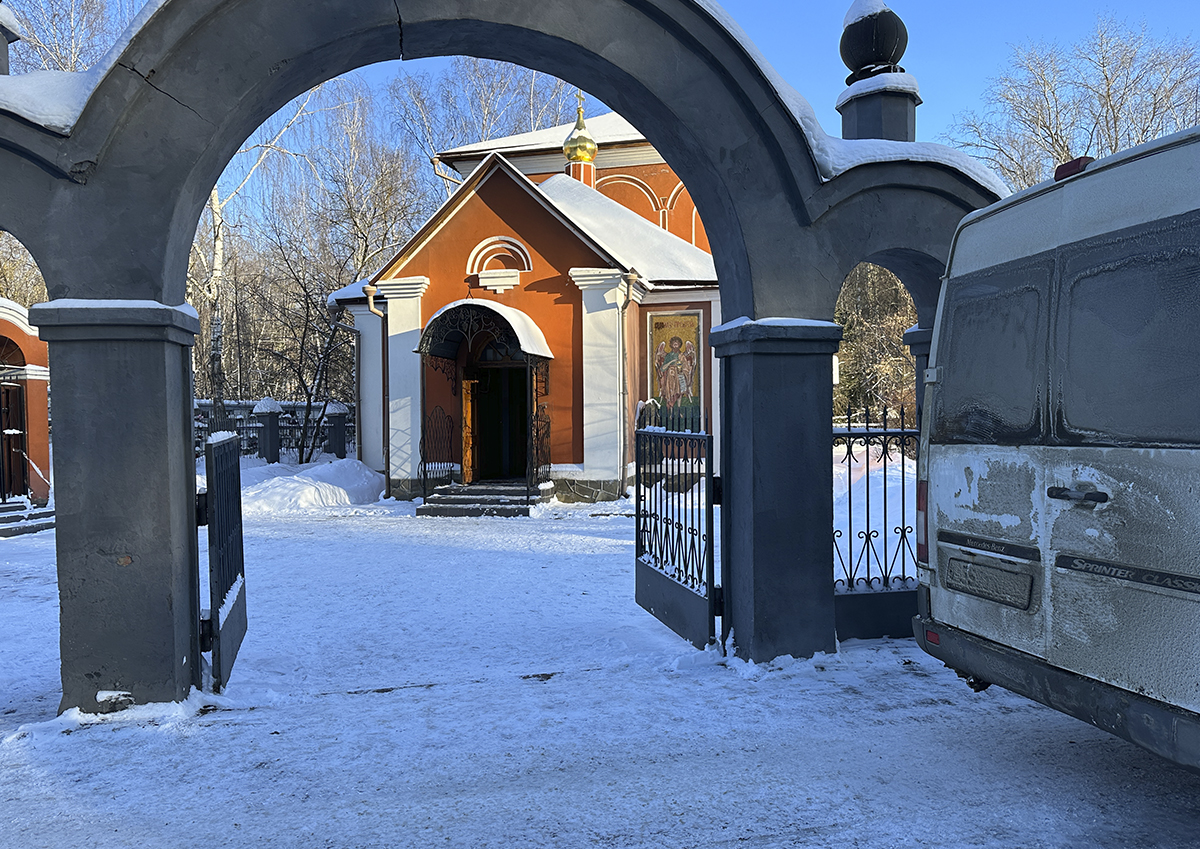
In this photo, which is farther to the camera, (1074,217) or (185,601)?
(185,601)

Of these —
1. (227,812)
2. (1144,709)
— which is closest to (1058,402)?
(1144,709)

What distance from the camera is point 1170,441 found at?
2.85m

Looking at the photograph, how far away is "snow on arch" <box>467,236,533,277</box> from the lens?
51.8 ft

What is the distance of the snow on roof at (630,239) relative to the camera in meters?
16.8

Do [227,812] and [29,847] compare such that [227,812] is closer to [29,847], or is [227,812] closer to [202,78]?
[29,847]

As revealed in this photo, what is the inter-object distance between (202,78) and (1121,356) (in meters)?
4.71

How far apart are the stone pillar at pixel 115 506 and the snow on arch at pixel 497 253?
38.4ft

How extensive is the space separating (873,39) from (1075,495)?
4.28m

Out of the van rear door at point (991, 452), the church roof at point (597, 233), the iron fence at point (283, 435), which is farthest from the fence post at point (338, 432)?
the van rear door at point (991, 452)

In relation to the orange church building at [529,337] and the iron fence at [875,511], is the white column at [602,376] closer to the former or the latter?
the orange church building at [529,337]

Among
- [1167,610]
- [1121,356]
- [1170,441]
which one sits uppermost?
[1121,356]

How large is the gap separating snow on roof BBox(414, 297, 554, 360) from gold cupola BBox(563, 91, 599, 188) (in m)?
7.95

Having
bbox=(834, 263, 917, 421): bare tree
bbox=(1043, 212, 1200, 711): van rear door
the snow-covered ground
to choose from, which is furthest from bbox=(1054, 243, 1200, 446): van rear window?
bbox=(834, 263, 917, 421): bare tree

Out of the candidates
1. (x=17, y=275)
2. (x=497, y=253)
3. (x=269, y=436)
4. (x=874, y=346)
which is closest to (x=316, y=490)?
(x=269, y=436)
